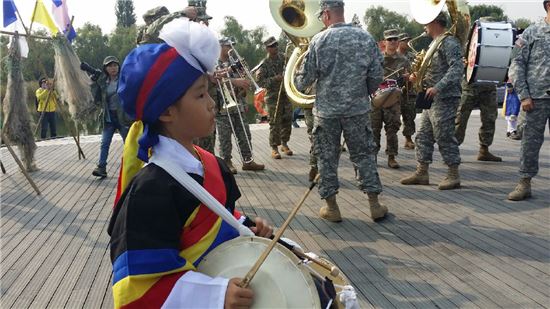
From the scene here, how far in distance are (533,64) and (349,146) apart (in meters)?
2.06

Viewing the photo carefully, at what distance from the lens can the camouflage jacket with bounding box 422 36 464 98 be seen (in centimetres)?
521

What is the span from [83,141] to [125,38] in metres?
47.6

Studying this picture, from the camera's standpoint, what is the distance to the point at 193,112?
5.20 ft

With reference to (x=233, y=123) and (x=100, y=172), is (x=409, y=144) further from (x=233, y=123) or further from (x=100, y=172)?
(x=100, y=172)

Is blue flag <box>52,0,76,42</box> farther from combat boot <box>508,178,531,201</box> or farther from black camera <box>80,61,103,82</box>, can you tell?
combat boot <box>508,178,531,201</box>

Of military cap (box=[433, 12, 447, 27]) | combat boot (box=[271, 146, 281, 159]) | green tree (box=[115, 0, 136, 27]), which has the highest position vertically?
green tree (box=[115, 0, 136, 27])

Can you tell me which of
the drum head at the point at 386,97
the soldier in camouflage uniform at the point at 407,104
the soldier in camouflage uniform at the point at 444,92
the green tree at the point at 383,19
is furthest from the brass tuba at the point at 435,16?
the green tree at the point at 383,19

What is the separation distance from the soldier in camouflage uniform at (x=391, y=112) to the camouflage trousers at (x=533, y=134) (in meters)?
2.08

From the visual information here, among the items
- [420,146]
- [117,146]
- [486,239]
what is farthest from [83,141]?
[486,239]

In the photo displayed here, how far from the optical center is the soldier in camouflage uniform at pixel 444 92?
523 centimetres

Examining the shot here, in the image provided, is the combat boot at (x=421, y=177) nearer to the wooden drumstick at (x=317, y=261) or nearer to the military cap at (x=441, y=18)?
the military cap at (x=441, y=18)

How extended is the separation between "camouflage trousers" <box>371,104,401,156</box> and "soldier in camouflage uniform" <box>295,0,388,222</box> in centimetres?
251

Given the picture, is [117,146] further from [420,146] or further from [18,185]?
[420,146]

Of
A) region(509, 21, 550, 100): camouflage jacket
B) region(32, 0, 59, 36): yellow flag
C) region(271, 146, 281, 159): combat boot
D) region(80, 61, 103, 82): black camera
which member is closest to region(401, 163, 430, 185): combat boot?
region(509, 21, 550, 100): camouflage jacket
